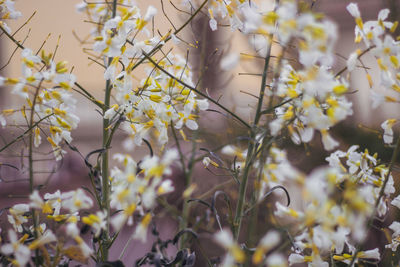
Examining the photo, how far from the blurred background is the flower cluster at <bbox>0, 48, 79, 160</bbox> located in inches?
8.2

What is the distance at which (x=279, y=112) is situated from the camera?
0.48 meters

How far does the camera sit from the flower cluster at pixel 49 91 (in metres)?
0.37

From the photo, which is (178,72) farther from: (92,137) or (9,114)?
(92,137)

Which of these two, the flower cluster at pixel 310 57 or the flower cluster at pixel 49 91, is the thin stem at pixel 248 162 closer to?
the flower cluster at pixel 310 57

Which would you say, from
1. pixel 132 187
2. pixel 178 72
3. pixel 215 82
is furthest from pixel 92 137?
pixel 132 187

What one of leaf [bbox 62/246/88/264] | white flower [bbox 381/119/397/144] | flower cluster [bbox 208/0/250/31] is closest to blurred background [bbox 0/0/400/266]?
flower cluster [bbox 208/0/250/31]

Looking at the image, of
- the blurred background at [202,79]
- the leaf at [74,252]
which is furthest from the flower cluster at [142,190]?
the blurred background at [202,79]

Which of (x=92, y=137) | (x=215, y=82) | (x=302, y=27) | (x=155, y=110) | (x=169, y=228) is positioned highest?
(x=302, y=27)

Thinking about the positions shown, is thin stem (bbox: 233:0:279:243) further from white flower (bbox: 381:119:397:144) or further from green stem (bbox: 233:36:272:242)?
white flower (bbox: 381:119:397:144)

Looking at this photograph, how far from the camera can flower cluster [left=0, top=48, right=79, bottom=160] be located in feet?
1.22

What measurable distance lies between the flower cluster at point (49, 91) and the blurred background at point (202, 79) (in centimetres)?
21

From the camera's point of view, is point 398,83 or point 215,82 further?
point 215,82

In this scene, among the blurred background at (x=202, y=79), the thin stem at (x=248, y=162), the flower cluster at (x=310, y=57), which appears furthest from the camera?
the blurred background at (x=202, y=79)

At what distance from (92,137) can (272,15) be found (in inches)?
136
